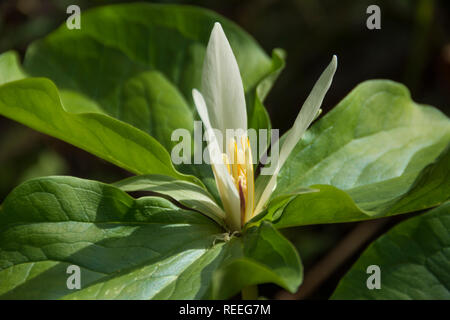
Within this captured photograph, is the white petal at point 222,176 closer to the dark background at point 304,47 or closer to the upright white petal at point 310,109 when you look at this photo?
the upright white petal at point 310,109

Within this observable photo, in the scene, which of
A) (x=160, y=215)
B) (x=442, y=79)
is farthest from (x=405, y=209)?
(x=442, y=79)

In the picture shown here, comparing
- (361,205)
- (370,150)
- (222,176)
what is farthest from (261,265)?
(370,150)

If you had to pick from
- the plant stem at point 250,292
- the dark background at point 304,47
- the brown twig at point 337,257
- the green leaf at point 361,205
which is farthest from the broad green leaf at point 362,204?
the dark background at point 304,47

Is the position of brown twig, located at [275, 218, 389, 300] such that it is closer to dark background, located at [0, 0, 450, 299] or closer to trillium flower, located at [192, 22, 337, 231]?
dark background, located at [0, 0, 450, 299]

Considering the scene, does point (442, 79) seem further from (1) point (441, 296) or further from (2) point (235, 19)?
(1) point (441, 296)

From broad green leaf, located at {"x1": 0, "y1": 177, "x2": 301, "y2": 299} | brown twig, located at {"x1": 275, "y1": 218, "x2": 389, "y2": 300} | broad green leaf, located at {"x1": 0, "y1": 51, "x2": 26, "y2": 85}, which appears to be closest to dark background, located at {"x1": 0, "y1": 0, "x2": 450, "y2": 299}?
brown twig, located at {"x1": 275, "y1": 218, "x2": 389, "y2": 300}

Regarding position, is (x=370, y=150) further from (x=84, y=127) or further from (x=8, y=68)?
(x=8, y=68)

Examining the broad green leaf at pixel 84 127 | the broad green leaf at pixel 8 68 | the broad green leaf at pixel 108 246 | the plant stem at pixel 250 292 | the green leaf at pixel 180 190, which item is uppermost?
the broad green leaf at pixel 8 68
